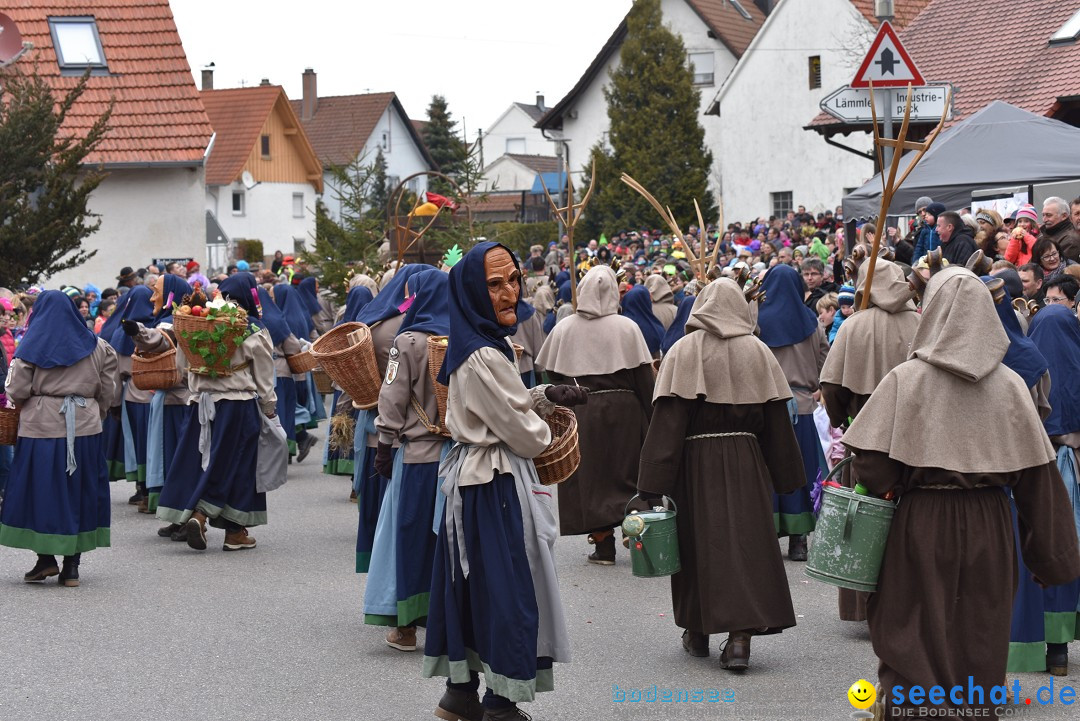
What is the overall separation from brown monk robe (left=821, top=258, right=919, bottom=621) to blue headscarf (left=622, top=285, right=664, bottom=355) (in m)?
4.82

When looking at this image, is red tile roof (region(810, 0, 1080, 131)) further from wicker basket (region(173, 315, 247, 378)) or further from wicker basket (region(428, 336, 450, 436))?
wicker basket (region(428, 336, 450, 436))

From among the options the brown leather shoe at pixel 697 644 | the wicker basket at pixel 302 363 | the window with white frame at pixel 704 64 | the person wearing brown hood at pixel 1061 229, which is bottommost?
the brown leather shoe at pixel 697 644

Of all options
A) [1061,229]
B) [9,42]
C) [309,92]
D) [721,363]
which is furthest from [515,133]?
[721,363]

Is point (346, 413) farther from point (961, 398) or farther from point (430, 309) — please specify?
point (961, 398)

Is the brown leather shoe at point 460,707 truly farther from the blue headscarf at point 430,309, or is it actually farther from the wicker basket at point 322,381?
the wicker basket at point 322,381

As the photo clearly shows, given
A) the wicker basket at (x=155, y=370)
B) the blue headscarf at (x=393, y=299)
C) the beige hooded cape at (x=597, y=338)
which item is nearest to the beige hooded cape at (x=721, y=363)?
the blue headscarf at (x=393, y=299)

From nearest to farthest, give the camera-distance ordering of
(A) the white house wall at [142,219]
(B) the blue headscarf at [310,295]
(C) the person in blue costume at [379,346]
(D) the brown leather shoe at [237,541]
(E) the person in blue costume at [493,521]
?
(E) the person in blue costume at [493,521], (C) the person in blue costume at [379,346], (D) the brown leather shoe at [237,541], (B) the blue headscarf at [310,295], (A) the white house wall at [142,219]

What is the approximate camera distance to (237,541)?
36.9 feet

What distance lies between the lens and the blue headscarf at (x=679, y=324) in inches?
493

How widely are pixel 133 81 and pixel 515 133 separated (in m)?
62.8

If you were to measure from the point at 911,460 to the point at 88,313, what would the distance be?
54.4 ft

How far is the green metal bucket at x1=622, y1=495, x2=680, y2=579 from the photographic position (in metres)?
7.08

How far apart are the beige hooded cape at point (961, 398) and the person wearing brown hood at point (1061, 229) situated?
7084mm

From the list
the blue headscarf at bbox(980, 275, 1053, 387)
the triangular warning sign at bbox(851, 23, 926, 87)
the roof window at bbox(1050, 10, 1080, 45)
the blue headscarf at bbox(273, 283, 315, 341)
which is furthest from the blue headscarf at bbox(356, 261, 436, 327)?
the roof window at bbox(1050, 10, 1080, 45)
